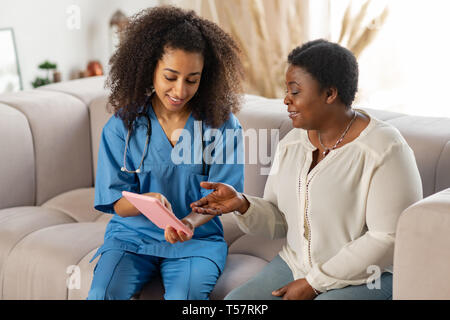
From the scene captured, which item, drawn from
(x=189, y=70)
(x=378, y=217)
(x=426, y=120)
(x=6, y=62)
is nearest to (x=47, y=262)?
(x=189, y=70)

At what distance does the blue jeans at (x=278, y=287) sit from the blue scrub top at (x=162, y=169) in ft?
0.66

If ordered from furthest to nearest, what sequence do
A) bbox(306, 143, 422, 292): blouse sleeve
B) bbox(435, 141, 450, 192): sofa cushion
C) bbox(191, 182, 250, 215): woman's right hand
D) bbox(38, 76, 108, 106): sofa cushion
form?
bbox(38, 76, 108, 106): sofa cushion < bbox(435, 141, 450, 192): sofa cushion < bbox(191, 182, 250, 215): woman's right hand < bbox(306, 143, 422, 292): blouse sleeve

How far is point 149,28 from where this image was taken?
1.78 meters

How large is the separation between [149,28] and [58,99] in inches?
36.6

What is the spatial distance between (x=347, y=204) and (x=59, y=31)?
11.4ft

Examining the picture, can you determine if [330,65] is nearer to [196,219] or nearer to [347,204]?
[347,204]

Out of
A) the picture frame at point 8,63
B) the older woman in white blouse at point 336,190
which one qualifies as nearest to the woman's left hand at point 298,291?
the older woman in white blouse at point 336,190

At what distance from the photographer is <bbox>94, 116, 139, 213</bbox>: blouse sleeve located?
5.93 ft

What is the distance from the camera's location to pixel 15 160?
93.6 inches

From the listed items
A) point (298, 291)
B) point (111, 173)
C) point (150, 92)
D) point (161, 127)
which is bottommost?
point (298, 291)

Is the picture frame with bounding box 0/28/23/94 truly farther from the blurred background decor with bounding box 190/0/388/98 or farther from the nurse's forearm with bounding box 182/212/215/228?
the nurse's forearm with bounding box 182/212/215/228

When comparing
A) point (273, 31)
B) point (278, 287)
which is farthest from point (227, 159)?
point (273, 31)

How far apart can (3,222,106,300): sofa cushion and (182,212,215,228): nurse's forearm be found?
0.38 meters

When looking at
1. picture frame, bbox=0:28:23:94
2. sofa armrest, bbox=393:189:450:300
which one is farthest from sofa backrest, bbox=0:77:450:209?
picture frame, bbox=0:28:23:94
